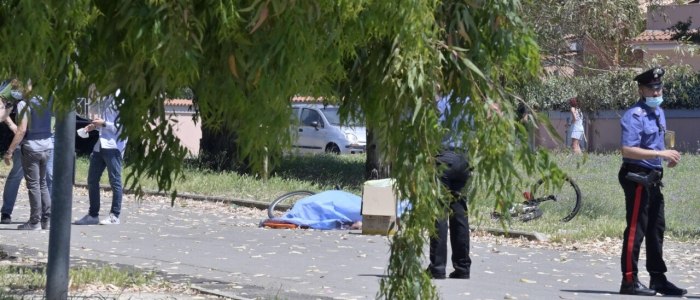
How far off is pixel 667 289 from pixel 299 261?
355 cm

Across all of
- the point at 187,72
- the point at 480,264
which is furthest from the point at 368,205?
the point at 187,72

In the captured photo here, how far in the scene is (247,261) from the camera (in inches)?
399

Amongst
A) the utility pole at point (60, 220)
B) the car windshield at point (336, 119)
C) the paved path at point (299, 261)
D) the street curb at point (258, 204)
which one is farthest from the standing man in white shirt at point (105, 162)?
the utility pole at point (60, 220)

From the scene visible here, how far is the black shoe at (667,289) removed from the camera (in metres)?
8.44

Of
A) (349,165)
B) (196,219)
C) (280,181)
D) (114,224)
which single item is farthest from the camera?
(349,165)

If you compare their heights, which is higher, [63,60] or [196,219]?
[63,60]

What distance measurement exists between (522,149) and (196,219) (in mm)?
10704

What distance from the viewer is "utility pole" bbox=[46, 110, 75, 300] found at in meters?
6.60

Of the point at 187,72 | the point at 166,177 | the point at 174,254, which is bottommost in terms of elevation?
the point at 174,254

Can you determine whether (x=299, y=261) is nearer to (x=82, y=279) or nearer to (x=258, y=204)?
(x=82, y=279)

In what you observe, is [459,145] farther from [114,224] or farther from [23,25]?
[114,224]

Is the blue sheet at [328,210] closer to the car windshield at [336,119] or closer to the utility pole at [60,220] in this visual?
the car windshield at [336,119]

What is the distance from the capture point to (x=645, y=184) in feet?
26.8

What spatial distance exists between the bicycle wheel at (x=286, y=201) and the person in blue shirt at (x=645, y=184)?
269 inches
